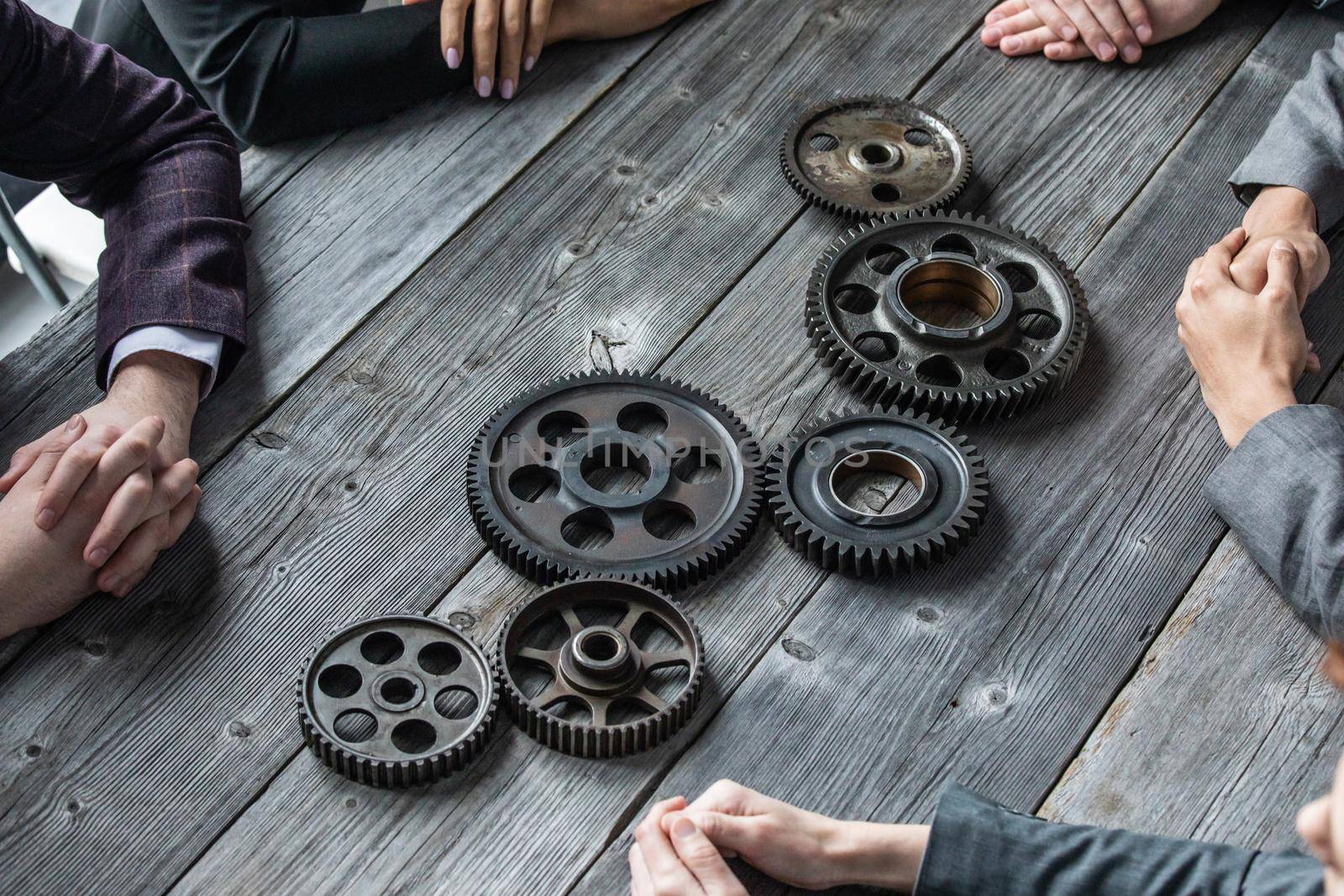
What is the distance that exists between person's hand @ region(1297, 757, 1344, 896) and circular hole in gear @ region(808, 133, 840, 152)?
1.66 metres

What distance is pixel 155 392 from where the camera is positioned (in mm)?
2062

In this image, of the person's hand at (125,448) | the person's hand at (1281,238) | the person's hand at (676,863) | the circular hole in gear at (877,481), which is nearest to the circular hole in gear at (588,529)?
the circular hole in gear at (877,481)

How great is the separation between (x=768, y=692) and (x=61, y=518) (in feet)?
3.35

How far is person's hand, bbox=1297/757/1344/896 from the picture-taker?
119 centimetres

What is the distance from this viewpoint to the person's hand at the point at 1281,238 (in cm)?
226

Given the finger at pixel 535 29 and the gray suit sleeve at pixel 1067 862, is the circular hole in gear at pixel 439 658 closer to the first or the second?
the gray suit sleeve at pixel 1067 862

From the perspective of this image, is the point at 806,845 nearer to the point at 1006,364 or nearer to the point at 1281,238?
the point at 1006,364

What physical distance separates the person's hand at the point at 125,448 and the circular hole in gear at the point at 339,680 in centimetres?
33

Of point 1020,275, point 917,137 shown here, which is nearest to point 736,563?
point 1020,275

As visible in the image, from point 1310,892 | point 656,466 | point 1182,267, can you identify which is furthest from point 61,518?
point 1182,267

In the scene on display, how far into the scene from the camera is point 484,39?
103 inches

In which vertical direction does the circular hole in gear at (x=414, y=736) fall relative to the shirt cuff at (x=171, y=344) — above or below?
below

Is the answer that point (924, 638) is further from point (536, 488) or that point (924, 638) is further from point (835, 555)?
point (536, 488)

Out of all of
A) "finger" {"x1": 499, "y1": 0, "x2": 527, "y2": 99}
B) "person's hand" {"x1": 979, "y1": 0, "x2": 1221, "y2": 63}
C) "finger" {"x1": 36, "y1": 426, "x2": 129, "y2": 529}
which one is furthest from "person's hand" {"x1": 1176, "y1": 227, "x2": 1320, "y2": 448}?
"finger" {"x1": 36, "y1": 426, "x2": 129, "y2": 529}
